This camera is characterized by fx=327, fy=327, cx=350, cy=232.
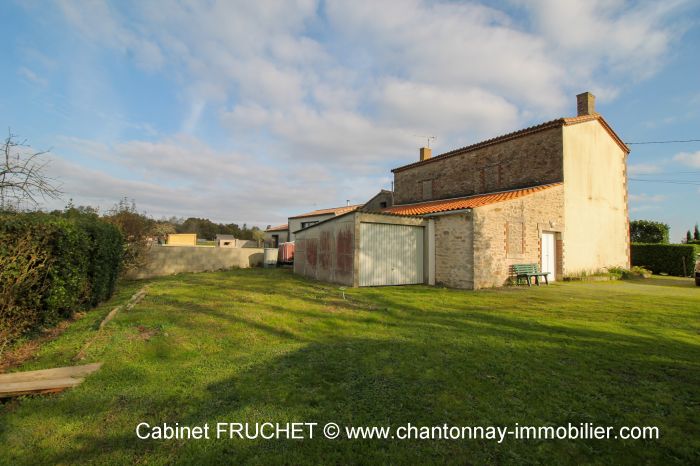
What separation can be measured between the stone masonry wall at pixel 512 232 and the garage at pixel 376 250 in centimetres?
230

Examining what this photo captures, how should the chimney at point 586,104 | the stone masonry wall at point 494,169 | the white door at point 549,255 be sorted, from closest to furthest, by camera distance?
the white door at point 549,255 < the stone masonry wall at point 494,169 < the chimney at point 586,104

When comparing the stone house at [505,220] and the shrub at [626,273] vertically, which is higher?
the stone house at [505,220]

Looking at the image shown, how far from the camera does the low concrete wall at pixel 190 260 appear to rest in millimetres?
20000

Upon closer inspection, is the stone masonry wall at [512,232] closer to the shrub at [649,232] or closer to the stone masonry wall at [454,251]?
the stone masonry wall at [454,251]

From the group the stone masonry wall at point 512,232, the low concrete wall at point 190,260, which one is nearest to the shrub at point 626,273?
the stone masonry wall at point 512,232

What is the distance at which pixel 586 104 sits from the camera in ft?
60.4

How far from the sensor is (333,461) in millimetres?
2611

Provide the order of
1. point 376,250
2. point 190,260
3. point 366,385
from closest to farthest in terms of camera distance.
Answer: point 366,385 → point 376,250 → point 190,260

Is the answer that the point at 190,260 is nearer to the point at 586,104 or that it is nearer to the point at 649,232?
the point at 586,104

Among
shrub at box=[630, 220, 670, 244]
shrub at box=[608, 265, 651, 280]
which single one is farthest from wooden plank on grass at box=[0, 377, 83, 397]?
shrub at box=[630, 220, 670, 244]

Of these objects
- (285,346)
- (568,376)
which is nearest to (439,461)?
(568,376)

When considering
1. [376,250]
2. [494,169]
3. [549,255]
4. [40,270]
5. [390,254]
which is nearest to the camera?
[40,270]

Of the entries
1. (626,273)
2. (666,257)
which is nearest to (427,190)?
(626,273)

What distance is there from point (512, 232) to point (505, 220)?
731 millimetres
